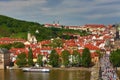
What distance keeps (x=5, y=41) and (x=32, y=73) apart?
27201mm

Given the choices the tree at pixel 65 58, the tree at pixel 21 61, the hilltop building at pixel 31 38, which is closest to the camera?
the tree at pixel 65 58

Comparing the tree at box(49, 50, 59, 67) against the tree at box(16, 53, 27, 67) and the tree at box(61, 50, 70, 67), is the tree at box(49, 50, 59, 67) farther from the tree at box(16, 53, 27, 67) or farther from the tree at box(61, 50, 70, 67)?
the tree at box(16, 53, 27, 67)

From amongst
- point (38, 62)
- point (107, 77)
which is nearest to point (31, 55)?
point (38, 62)

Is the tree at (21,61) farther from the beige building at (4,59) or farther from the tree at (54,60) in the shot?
the tree at (54,60)

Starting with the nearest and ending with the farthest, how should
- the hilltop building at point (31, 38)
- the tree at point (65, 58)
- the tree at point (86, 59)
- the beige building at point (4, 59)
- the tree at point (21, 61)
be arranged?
the tree at point (86, 59) < the tree at point (65, 58) < the tree at point (21, 61) < the beige building at point (4, 59) < the hilltop building at point (31, 38)

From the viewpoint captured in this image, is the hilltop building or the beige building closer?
the beige building

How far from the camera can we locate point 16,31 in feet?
256

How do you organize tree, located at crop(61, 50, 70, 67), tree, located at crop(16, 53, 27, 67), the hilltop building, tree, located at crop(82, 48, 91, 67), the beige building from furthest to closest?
1. the hilltop building
2. the beige building
3. tree, located at crop(16, 53, 27, 67)
4. tree, located at crop(61, 50, 70, 67)
5. tree, located at crop(82, 48, 91, 67)

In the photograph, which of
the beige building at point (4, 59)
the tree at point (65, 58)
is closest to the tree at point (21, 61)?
the beige building at point (4, 59)

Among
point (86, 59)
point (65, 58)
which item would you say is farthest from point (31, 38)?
point (86, 59)

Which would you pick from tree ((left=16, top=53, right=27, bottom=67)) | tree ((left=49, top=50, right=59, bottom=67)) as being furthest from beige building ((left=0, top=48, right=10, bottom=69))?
tree ((left=49, top=50, right=59, bottom=67))

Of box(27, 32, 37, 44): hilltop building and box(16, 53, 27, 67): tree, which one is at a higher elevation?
box(27, 32, 37, 44): hilltop building

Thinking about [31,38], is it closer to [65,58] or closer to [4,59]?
[4,59]

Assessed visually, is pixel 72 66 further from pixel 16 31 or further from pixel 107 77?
pixel 16 31
